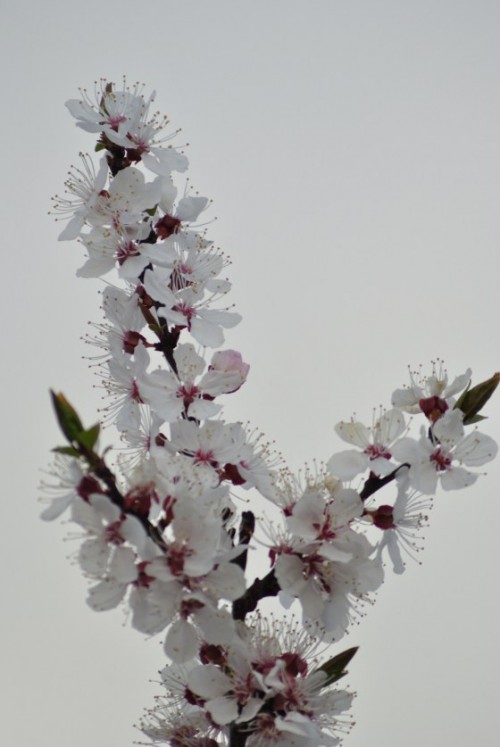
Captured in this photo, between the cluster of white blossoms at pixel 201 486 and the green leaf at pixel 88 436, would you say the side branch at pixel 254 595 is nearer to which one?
the cluster of white blossoms at pixel 201 486

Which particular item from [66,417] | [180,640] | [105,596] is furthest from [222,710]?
[66,417]

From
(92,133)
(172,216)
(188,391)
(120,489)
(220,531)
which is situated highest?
(92,133)

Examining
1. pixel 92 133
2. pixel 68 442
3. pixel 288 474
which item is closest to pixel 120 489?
pixel 68 442

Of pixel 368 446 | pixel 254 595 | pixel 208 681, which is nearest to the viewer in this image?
pixel 208 681

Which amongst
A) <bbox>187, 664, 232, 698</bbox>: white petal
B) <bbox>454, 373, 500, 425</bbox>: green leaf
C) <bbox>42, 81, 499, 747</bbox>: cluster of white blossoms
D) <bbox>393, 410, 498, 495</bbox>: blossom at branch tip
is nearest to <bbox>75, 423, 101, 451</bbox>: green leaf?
<bbox>42, 81, 499, 747</bbox>: cluster of white blossoms

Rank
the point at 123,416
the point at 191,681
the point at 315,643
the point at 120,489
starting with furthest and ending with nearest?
the point at 123,416
the point at 315,643
the point at 191,681
the point at 120,489

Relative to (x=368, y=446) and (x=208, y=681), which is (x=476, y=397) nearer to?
(x=368, y=446)

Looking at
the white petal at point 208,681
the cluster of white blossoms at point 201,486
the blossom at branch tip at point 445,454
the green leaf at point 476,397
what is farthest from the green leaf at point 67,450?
the green leaf at point 476,397

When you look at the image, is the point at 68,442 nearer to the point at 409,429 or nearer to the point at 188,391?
the point at 188,391
